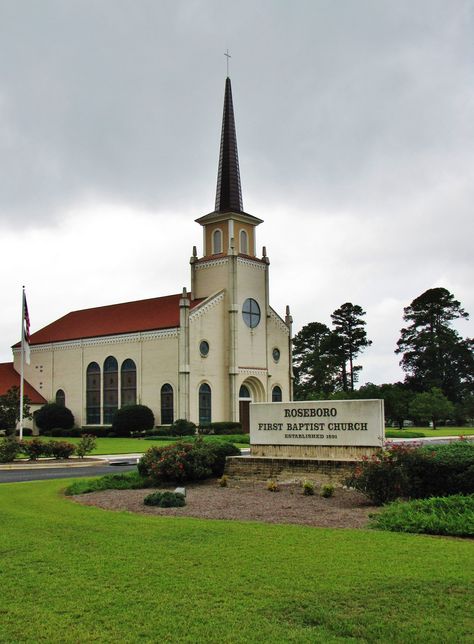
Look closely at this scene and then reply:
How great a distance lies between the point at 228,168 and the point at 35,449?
36.2m

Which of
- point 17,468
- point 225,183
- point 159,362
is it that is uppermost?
point 225,183

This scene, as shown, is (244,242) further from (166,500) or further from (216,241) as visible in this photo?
(166,500)

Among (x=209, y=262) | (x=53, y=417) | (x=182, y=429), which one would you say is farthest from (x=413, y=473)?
(x=53, y=417)

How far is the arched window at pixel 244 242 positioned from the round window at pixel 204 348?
9.07 meters

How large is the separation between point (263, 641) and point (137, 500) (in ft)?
30.7

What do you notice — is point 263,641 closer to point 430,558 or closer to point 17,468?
point 430,558

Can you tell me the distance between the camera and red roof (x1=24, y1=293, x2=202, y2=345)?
2149 inches

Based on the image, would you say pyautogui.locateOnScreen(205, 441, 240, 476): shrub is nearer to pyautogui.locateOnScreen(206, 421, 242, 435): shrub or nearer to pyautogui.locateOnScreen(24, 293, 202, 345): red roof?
pyautogui.locateOnScreen(206, 421, 242, 435): shrub

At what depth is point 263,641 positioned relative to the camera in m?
5.93

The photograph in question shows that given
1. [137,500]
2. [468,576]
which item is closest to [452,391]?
[137,500]

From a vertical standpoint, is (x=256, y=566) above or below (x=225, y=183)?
below

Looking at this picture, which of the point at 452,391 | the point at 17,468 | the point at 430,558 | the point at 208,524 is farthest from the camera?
the point at 452,391

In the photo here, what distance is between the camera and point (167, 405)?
5184 cm

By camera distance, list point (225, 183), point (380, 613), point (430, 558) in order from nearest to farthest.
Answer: point (380, 613) → point (430, 558) → point (225, 183)
